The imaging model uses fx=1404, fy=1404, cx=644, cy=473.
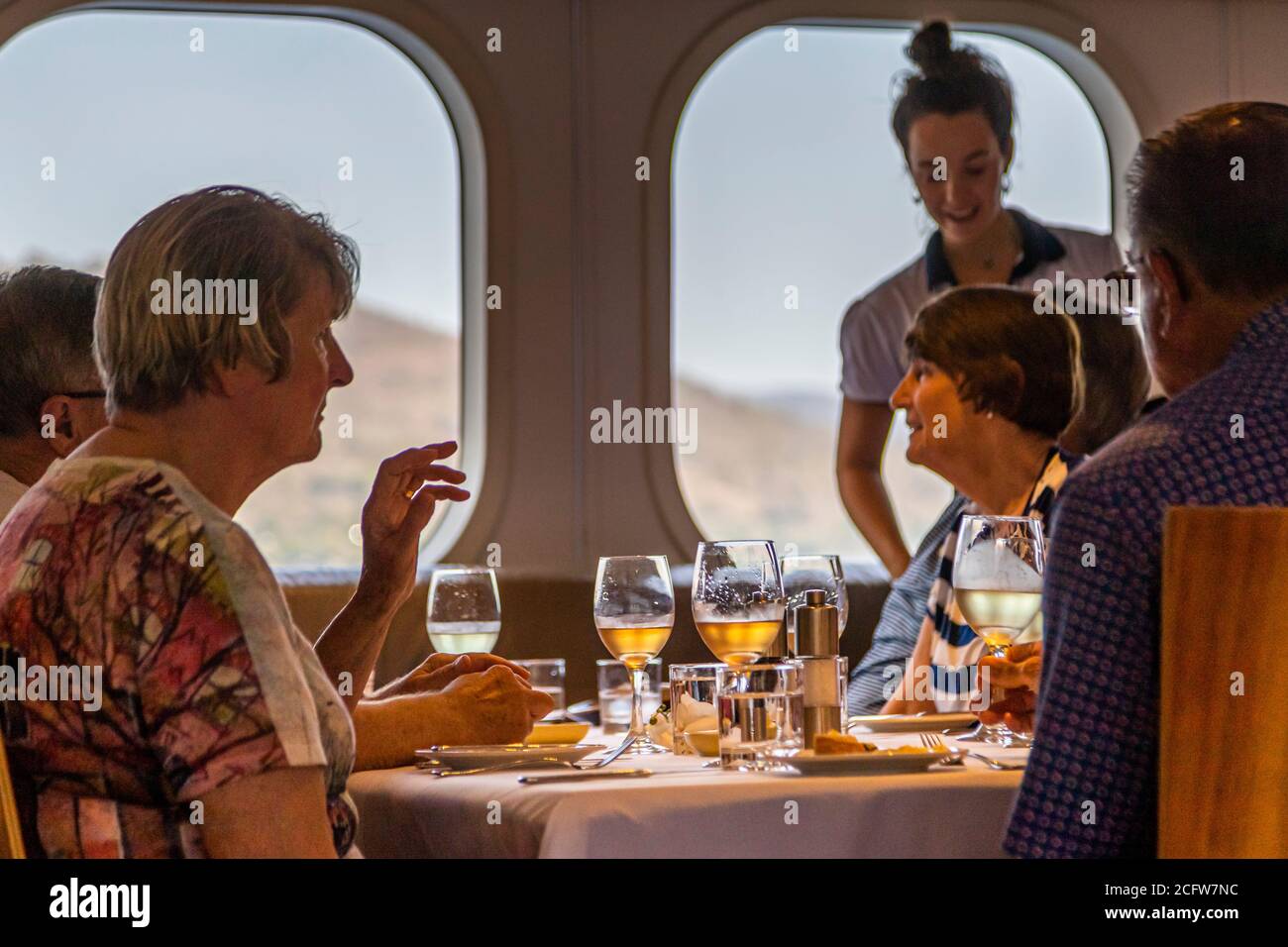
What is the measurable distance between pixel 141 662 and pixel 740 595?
743 millimetres

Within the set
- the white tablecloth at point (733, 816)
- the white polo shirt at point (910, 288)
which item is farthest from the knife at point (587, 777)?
the white polo shirt at point (910, 288)

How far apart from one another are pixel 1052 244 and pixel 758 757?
10.6ft

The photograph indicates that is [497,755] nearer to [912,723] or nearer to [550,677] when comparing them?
[912,723]

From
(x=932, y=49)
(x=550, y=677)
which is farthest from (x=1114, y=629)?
(x=932, y=49)

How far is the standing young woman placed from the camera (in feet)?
14.0

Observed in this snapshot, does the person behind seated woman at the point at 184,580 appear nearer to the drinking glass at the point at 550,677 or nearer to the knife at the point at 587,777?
the knife at the point at 587,777

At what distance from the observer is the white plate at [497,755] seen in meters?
1.61

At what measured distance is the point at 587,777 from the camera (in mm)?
1468

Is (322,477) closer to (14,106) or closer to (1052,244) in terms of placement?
(14,106)

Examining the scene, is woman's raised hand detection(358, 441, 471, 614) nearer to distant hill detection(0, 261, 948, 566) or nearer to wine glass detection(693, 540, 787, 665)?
distant hill detection(0, 261, 948, 566)

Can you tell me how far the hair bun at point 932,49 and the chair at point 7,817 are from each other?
375 centimetres

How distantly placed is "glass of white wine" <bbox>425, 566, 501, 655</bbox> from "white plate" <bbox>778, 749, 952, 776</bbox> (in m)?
0.92

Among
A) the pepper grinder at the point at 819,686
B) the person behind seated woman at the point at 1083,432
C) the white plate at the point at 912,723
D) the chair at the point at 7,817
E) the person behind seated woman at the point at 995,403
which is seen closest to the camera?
the chair at the point at 7,817

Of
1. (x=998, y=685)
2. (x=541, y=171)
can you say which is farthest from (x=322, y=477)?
(x=998, y=685)
